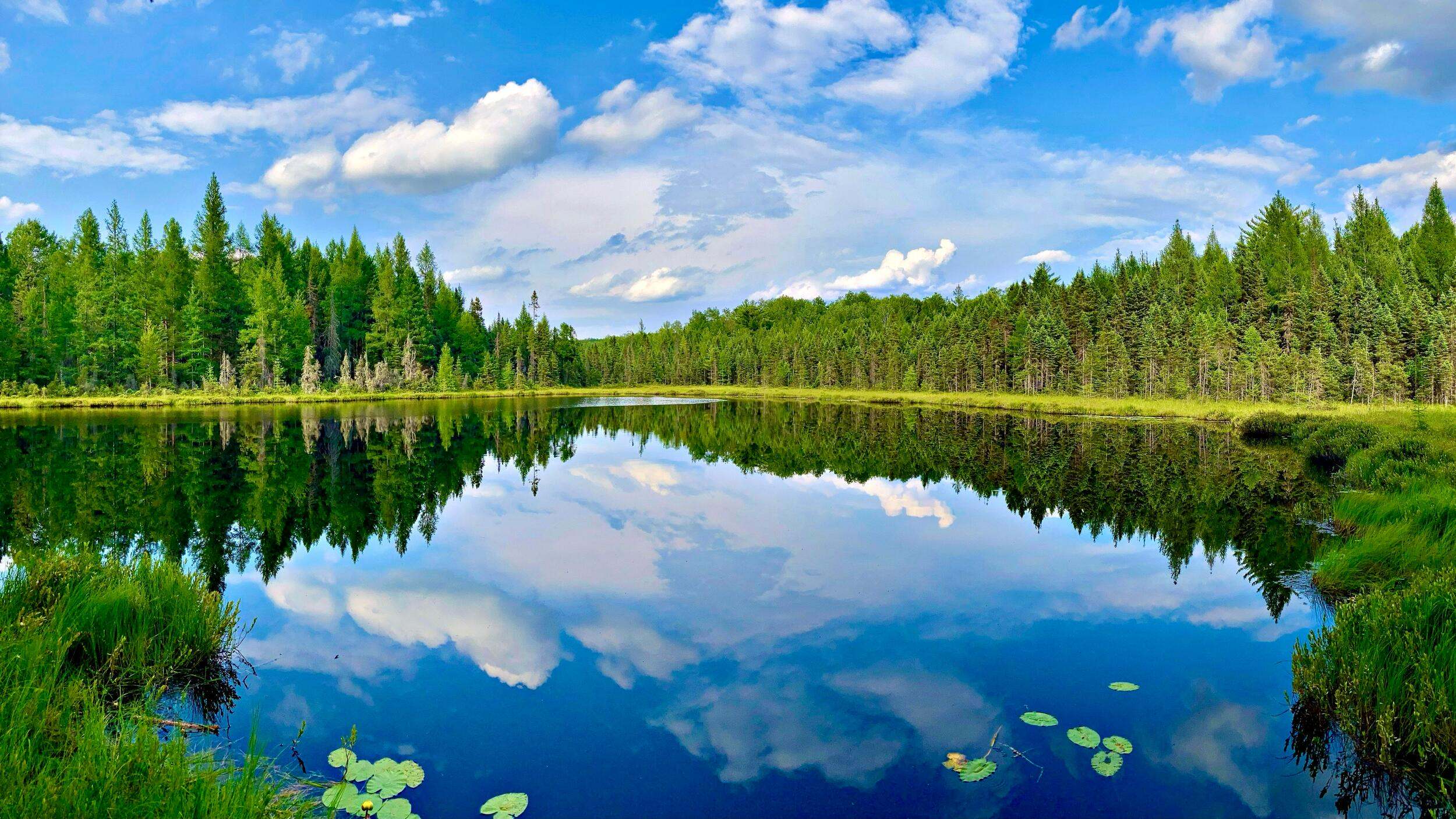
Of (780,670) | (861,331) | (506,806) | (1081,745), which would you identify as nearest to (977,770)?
(1081,745)

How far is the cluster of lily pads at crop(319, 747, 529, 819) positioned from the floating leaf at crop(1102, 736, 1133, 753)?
510 centimetres

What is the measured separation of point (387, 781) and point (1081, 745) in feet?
19.7

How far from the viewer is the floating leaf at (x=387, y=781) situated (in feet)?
18.7

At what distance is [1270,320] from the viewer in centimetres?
7375

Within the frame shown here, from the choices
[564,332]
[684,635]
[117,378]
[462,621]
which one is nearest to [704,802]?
[684,635]

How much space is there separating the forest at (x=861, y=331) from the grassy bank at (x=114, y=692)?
6163cm

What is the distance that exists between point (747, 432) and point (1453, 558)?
32.3 meters

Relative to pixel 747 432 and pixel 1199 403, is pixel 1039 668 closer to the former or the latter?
pixel 747 432

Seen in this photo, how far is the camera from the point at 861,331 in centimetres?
11600

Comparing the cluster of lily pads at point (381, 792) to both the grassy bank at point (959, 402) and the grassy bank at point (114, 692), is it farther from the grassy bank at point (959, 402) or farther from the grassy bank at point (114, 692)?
the grassy bank at point (959, 402)

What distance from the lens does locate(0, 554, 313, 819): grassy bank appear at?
386 cm

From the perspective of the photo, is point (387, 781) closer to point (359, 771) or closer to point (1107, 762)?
point (359, 771)

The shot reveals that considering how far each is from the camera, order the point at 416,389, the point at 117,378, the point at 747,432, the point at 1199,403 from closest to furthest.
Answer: the point at 747,432, the point at 1199,403, the point at 117,378, the point at 416,389

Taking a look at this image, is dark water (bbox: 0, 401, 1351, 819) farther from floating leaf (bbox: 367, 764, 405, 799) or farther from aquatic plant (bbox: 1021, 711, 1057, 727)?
floating leaf (bbox: 367, 764, 405, 799)
